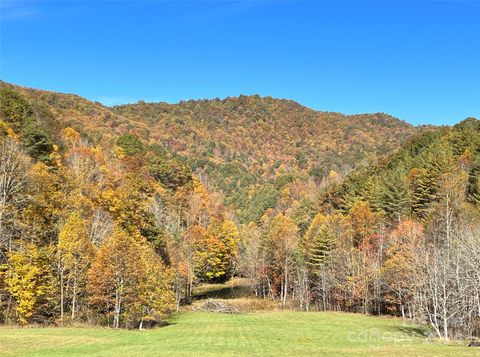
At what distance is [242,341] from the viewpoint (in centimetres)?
3794

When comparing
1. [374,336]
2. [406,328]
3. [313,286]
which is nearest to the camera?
[374,336]

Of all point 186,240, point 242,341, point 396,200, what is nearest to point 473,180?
point 396,200

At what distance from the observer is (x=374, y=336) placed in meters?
42.8

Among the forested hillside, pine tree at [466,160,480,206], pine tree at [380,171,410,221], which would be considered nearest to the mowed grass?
the forested hillside

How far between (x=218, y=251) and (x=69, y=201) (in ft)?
169

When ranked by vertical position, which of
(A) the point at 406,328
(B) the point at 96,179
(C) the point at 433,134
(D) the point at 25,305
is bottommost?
(A) the point at 406,328

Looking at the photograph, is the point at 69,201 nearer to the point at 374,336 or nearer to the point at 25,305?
the point at 25,305

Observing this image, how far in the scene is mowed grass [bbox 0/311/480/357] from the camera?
28.3 meters

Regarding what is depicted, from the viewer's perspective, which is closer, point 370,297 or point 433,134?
point 370,297

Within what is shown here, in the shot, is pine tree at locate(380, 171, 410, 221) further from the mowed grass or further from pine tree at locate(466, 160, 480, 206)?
the mowed grass

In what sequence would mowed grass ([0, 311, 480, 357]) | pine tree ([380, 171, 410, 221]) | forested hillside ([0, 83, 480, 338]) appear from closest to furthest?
1. mowed grass ([0, 311, 480, 357])
2. forested hillside ([0, 83, 480, 338])
3. pine tree ([380, 171, 410, 221])

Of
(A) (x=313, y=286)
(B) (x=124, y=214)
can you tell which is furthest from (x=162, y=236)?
(A) (x=313, y=286)

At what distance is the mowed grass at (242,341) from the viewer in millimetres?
28266

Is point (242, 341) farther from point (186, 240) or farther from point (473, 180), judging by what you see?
point (473, 180)
